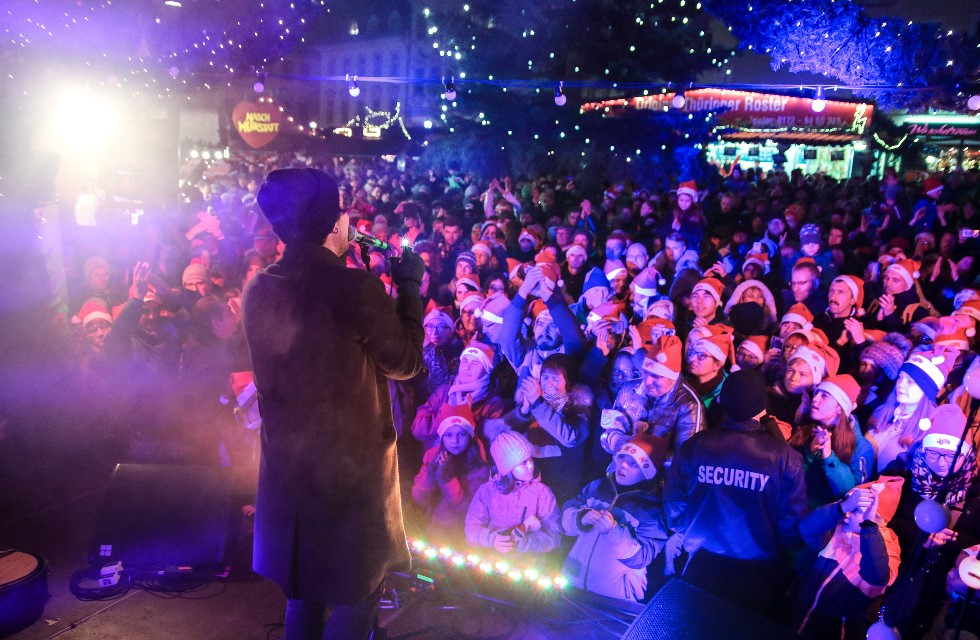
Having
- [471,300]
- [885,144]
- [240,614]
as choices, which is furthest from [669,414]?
[885,144]

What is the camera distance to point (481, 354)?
4789 millimetres

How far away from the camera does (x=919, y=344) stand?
4895 mm

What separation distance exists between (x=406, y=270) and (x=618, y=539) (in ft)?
7.75

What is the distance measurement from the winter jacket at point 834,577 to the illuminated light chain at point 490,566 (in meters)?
1.26

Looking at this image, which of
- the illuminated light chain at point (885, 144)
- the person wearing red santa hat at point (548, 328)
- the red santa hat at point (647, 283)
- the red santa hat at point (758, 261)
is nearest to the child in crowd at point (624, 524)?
the person wearing red santa hat at point (548, 328)

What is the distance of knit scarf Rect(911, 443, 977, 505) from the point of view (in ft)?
10.4

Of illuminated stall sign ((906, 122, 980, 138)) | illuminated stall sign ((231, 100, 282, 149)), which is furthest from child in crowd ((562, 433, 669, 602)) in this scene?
illuminated stall sign ((906, 122, 980, 138))

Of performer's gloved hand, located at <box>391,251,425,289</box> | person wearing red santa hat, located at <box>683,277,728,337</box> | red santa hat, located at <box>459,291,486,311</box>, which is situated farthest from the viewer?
red santa hat, located at <box>459,291,486,311</box>

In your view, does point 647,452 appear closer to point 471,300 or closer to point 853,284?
point 471,300

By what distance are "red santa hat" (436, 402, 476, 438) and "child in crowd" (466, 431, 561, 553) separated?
1.15ft

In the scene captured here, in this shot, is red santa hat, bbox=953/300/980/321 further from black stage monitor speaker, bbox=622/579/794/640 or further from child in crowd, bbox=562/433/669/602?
black stage monitor speaker, bbox=622/579/794/640

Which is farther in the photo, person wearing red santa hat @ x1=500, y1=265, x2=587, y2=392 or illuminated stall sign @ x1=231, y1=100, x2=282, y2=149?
illuminated stall sign @ x1=231, y1=100, x2=282, y2=149

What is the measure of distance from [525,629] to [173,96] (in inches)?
392

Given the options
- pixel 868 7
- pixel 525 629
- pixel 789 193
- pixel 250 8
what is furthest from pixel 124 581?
pixel 789 193
